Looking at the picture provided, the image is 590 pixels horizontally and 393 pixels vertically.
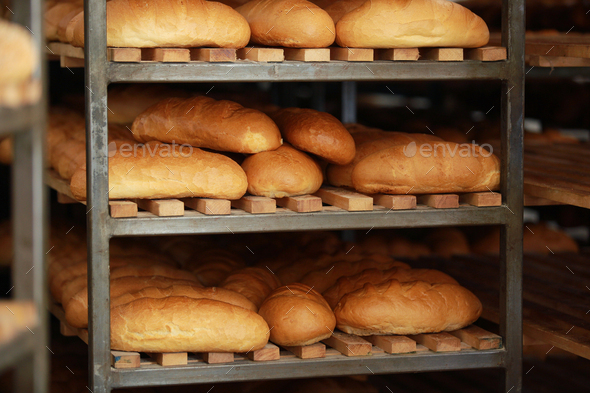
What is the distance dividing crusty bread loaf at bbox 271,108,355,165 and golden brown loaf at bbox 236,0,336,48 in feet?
1.04

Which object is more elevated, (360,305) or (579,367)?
(360,305)

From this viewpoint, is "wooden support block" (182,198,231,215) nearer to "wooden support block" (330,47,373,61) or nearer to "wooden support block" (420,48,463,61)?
"wooden support block" (330,47,373,61)

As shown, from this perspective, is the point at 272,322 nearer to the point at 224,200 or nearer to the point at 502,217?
the point at 224,200

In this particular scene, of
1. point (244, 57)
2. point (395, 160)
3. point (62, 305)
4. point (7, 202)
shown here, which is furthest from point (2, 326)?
point (7, 202)

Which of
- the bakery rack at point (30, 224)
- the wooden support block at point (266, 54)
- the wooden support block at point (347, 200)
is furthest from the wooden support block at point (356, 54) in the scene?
the bakery rack at point (30, 224)

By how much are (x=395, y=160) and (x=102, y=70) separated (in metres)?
1.09

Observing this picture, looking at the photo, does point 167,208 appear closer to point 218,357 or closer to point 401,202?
point 218,357

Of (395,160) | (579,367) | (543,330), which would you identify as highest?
(395,160)

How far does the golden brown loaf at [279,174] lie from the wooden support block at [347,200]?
0.28ft

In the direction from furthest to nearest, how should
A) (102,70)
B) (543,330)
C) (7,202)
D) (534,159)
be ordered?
(7,202)
(534,159)
(543,330)
(102,70)

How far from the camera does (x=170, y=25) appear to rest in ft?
8.28

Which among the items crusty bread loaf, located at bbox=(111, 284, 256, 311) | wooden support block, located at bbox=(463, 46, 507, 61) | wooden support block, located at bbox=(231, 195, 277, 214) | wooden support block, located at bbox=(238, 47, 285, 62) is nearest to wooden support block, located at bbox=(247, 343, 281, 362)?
crusty bread loaf, located at bbox=(111, 284, 256, 311)

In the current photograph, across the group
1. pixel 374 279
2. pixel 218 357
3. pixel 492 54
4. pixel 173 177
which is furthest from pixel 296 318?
pixel 492 54

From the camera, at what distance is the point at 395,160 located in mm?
2754
